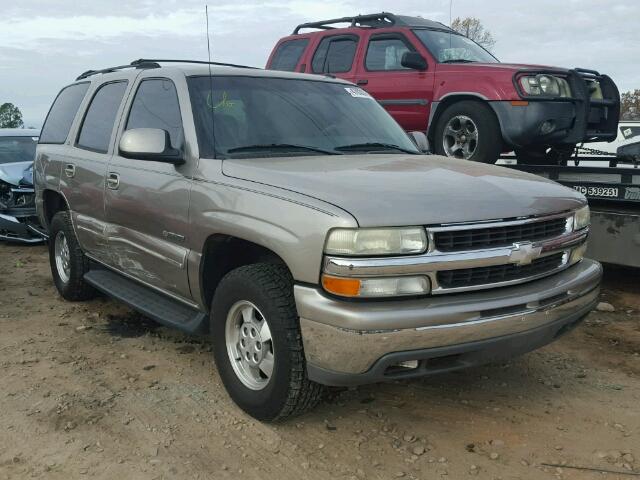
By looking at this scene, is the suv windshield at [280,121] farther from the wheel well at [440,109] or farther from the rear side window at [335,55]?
the rear side window at [335,55]

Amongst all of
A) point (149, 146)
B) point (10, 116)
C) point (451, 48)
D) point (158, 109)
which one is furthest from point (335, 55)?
point (10, 116)

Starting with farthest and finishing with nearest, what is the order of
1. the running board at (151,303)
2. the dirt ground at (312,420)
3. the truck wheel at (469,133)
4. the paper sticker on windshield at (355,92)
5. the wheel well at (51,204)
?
the truck wheel at (469,133) → the wheel well at (51,204) → the paper sticker on windshield at (355,92) → the running board at (151,303) → the dirt ground at (312,420)

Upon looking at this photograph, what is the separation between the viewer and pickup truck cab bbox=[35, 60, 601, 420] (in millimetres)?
2768

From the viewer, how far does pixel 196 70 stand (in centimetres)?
409

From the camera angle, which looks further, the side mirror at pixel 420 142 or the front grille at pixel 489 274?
the side mirror at pixel 420 142

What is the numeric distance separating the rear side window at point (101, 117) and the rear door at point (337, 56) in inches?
137

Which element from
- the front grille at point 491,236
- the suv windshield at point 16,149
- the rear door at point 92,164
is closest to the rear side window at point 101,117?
the rear door at point 92,164

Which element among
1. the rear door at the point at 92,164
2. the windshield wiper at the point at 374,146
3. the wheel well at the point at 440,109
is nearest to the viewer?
the windshield wiper at the point at 374,146

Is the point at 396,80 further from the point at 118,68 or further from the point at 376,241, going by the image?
the point at 376,241

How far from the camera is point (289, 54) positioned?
27.8 feet

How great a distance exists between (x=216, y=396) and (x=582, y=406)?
201 centimetres

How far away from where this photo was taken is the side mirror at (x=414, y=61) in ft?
23.0

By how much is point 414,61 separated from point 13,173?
5.49 meters

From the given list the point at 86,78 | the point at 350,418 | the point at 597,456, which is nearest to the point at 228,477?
the point at 350,418
